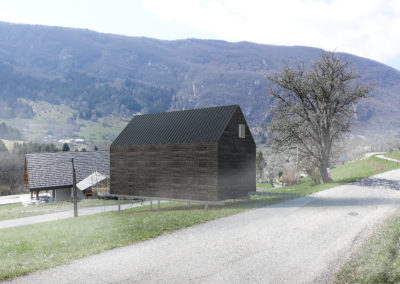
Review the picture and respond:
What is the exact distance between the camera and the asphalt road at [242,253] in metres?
9.69

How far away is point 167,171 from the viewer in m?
A: 29.5

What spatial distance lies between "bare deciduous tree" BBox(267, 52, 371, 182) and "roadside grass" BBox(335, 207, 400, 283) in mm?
21867

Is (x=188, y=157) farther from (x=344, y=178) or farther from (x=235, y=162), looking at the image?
(x=344, y=178)

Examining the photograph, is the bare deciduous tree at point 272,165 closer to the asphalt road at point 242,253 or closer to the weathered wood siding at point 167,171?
the weathered wood siding at point 167,171

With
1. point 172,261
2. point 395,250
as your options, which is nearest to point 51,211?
point 172,261

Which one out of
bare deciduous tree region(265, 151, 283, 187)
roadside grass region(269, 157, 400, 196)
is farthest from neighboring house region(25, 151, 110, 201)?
bare deciduous tree region(265, 151, 283, 187)

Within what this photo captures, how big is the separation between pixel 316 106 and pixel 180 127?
47.3 feet

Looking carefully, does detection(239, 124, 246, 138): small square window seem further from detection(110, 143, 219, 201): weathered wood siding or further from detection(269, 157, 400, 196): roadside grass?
detection(269, 157, 400, 196): roadside grass

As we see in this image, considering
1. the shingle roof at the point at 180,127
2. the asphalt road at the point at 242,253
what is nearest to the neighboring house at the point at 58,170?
the shingle roof at the point at 180,127

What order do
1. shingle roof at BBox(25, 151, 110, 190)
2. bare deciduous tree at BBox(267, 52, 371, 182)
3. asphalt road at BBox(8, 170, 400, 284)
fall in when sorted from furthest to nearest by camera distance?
1. shingle roof at BBox(25, 151, 110, 190)
2. bare deciduous tree at BBox(267, 52, 371, 182)
3. asphalt road at BBox(8, 170, 400, 284)

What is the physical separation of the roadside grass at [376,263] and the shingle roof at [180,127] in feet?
52.1

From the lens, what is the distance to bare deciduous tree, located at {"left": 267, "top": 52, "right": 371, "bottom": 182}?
108ft

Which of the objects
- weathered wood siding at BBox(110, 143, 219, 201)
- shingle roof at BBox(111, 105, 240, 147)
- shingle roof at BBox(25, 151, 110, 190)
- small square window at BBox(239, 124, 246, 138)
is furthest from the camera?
shingle roof at BBox(25, 151, 110, 190)

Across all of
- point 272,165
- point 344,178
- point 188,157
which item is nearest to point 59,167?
point 188,157
